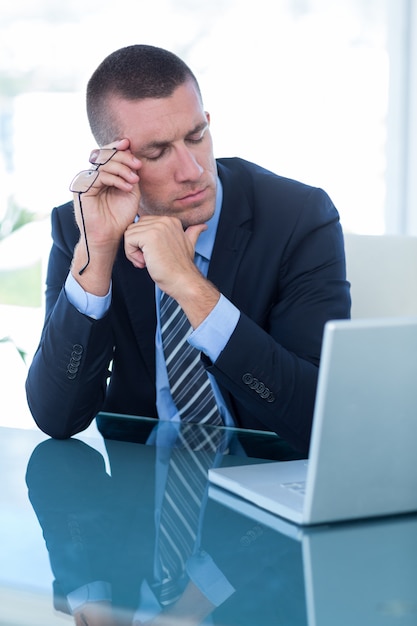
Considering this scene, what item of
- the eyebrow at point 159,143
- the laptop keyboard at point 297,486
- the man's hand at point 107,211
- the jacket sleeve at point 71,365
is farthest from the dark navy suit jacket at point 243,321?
the laptop keyboard at point 297,486

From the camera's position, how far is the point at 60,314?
1990mm

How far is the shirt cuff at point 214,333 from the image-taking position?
1.79m

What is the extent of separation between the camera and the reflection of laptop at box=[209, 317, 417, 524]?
3.95ft

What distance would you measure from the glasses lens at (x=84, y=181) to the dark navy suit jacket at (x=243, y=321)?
198mm

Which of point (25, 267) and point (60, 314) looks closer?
point (60, 314)

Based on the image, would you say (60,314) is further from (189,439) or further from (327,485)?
(327,485)

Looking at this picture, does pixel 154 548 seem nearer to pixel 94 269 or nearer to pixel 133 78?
pixel 94 269

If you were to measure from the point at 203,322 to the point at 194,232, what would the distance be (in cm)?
31

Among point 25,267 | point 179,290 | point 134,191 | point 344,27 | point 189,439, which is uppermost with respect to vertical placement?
point 344,27

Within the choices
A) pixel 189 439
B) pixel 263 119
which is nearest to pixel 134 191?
pixel 189 439

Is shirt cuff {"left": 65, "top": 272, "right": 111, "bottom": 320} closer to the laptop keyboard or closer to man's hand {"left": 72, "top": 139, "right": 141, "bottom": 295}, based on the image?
man's hand {"left": 72, "top": 139, "right": 141, "bottom": 295}

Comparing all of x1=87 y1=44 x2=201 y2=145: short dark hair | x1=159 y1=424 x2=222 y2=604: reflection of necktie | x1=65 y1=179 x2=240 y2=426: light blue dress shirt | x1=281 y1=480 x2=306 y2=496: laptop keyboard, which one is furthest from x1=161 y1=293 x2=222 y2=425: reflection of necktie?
x1=281 y1=480 x2=306 y2=496: laptop keyboard

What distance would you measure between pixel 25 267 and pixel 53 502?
5.61m

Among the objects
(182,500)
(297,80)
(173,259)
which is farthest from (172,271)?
(297,80)
